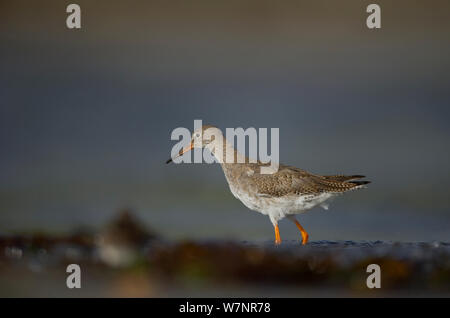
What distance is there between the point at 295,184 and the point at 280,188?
0.22 m

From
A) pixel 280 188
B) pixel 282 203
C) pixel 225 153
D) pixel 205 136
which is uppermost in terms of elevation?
pixel 205 136

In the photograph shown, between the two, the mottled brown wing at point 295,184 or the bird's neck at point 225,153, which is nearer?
the mottled brown wing at point 295,184

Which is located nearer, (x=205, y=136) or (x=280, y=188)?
(x=280, y=188)

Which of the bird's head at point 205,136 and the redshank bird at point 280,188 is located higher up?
Answer: the bird's head at point 205,136

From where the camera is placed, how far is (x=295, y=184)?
10.3m

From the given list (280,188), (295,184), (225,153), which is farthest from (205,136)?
(295,184)

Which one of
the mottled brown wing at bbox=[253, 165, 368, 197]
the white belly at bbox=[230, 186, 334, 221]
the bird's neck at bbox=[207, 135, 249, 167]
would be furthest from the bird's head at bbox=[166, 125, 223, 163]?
the white belly at bbox=[230, 186, 334, 221]

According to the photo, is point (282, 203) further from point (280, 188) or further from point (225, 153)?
point (225, 153)

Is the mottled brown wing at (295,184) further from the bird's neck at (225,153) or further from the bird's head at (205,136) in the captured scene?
the bird's head at (205,136)

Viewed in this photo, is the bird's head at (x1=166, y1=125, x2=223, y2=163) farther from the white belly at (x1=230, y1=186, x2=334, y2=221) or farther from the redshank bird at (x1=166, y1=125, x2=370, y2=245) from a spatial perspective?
Answer: the white belly at (x1=230, y1=186, x2=334, y2=221)

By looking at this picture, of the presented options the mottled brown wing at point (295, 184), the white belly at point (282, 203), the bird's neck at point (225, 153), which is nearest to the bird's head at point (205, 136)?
the bird's neck at point (225, 153)

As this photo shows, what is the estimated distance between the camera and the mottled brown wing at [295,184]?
1024cm

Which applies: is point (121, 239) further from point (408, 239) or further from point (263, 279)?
point (408, 239)

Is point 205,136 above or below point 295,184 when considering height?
above
